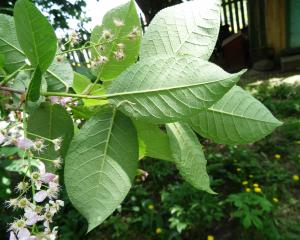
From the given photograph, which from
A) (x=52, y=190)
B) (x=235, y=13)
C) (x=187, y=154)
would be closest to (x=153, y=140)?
(x=187, y=154)

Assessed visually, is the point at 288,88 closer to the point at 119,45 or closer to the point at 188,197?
the point at 188,197

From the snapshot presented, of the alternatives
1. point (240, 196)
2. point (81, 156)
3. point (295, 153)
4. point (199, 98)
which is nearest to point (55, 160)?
point (81, 156)

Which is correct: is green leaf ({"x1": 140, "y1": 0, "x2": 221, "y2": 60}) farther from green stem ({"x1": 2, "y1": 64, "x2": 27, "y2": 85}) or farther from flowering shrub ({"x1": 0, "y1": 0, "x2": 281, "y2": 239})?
green stem ({"x1": 2, "y1": 64, "x2": 27, "y2": 85})

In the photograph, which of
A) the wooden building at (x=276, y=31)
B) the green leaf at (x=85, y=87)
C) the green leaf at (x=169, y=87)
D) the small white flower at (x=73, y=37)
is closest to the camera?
the green leaf at (x=169, y=87)

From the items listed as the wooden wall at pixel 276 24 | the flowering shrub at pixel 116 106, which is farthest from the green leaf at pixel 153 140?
the wooden wall at pixel 276 24

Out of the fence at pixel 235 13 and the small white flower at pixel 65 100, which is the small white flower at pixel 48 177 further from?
the fence at pixel 235 13

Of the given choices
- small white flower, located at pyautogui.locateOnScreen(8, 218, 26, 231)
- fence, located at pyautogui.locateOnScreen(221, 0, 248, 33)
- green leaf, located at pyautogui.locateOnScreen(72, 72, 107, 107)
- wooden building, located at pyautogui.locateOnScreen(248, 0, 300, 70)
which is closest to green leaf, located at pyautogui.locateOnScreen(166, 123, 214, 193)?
green leaf, located at pyautogui.locateOnScreen(72, 72, 107, 107)

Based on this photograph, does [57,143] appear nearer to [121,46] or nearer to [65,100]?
[65,100]

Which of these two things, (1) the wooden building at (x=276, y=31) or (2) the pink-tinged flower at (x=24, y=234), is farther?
(1) the wooden building at (x=276, y=31)
